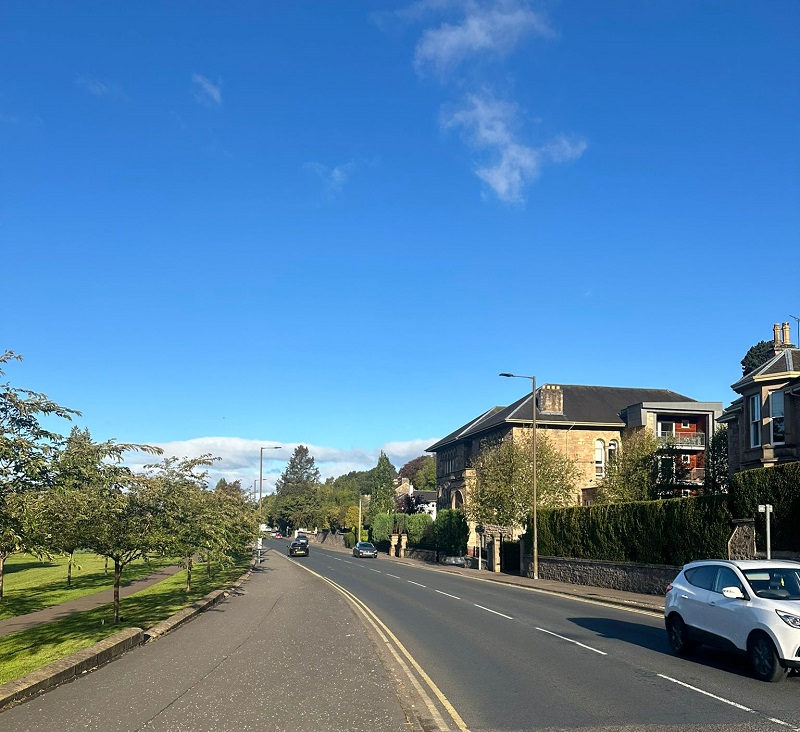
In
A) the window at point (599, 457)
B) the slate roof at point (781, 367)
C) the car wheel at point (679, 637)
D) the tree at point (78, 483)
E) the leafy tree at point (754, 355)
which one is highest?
the leafy tree at point (754, 355)

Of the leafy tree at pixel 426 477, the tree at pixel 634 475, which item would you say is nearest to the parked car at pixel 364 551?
the tree at pixel 634 475

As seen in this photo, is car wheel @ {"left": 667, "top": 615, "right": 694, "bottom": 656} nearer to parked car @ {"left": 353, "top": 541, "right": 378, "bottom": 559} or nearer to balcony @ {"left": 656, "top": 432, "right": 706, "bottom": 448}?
balcony @ {"left": 656, "top": 432, "right": 706, "bottom": 448}

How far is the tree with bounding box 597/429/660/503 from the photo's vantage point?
49688mm

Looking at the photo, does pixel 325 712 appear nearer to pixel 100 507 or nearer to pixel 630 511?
pixel 100 507

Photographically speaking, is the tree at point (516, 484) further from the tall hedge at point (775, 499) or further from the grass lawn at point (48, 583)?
the tall hedge at point (775, 499)

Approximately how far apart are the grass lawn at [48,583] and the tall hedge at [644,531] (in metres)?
18.4

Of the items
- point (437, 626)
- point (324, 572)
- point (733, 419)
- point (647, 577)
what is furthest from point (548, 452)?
point (437, 626)

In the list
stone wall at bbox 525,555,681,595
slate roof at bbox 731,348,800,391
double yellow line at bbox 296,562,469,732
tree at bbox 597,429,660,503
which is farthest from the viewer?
tree at bbox 597,429,660,503

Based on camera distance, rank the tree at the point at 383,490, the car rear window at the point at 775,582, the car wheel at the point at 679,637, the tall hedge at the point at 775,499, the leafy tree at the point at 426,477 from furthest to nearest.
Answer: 1. the leafy tree at the point at 426,477
2. the tree at the point at 383,490
3. the tall hedge at the point at 775,499
4. the car wheel at the point at 679,637
5. the car rear window at the point at 775,582

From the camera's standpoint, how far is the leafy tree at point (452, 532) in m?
59.7

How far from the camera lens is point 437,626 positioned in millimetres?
19391

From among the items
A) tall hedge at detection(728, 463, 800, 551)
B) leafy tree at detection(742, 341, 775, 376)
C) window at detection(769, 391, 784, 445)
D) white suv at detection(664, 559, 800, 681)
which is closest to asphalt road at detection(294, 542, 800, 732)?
white suv at detection(664, 559, 800, 681)

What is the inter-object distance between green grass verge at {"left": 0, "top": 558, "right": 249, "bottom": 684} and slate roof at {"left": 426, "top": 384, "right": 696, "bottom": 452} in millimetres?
38266

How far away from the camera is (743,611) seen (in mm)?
12188
